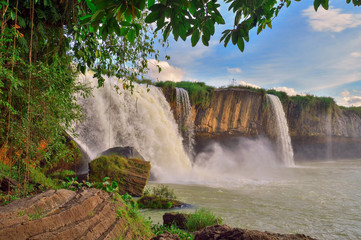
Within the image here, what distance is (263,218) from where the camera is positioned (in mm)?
6598

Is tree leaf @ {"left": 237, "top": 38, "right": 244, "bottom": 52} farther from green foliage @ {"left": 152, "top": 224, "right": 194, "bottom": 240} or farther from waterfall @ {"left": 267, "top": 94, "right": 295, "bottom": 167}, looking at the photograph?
waterfall @ {"left": 267, "top": 94, "right": 295, "bottom": 167}

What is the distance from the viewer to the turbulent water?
5973 mm

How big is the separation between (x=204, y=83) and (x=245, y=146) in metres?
7.49

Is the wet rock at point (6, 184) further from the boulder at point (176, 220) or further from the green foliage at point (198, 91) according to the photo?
the green foliage at point (198, 91)

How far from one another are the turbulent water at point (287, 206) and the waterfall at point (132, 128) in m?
4.08

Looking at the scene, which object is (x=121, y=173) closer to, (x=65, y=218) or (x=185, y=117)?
(x=65, y=218)

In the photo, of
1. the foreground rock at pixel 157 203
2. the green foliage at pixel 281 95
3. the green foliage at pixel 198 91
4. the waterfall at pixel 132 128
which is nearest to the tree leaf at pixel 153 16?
the foreground rock at pixel 157 203

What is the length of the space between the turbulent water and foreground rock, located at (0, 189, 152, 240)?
12.1ft

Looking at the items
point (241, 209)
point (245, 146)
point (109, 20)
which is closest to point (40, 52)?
point (109, 20)

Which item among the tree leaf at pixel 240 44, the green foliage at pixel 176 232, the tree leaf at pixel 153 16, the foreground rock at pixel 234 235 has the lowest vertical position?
the green foliage at pixel 176 232

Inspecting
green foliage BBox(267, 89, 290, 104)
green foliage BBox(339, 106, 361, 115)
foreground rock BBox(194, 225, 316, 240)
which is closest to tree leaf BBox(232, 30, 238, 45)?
foreground rock BBox(194, 225, 316, 240)

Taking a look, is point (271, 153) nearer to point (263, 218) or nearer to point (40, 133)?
point (263, 218)

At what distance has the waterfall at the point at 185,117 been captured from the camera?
19.4 metres

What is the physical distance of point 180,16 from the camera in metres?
1.79
